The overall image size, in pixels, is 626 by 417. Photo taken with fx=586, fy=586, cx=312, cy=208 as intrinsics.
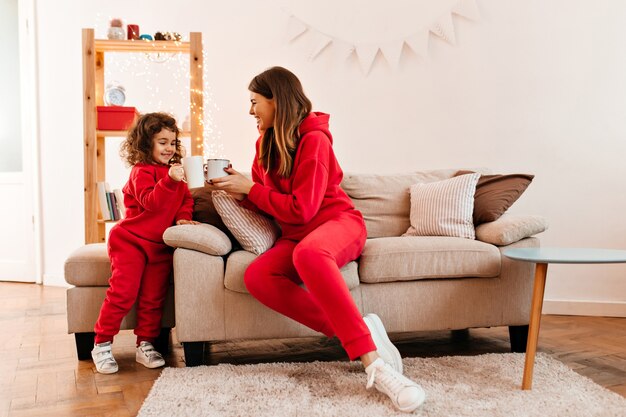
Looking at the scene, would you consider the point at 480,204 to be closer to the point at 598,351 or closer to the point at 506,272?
the point at 506,272

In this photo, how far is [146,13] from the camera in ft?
12.7

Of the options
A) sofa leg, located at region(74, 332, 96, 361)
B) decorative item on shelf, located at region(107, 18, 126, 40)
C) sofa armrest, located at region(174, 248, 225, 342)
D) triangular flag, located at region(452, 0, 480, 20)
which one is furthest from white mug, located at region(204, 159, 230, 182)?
triangular flag, located at region(452, 0, 480, 20)

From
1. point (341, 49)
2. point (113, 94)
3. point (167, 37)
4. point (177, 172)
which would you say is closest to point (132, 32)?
point (167, 37)

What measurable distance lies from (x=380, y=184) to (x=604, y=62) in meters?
1.37

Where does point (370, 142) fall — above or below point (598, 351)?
above

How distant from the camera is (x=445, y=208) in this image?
2.43 meters

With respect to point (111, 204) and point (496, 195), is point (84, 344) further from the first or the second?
point (496, 195)

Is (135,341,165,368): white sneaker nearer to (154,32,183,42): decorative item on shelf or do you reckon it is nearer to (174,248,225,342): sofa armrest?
(174,248,225,342): sofa armrest

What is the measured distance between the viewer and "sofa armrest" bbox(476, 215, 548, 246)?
2182 mm

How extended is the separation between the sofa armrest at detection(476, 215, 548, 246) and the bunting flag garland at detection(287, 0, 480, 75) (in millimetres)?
1380

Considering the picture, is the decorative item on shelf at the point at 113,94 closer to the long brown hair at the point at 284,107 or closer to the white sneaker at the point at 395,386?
the long brown hair at the point at 284,107

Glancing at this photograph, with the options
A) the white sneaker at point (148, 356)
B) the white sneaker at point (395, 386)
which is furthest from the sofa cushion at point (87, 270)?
the white sneaker at point (395, 386)

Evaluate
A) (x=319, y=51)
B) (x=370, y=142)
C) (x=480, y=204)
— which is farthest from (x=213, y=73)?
(x=480, y=204)

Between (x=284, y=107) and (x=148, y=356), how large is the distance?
993 mm
